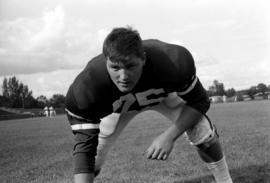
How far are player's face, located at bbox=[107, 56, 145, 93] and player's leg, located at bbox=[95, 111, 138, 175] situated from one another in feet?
3.53

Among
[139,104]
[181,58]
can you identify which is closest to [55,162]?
[139,104]

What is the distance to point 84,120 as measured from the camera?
3406 millimetres

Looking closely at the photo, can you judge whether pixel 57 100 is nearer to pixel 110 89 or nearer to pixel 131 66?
pixel 110 89

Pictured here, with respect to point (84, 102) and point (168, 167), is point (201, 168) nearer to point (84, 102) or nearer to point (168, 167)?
point (168, 167)

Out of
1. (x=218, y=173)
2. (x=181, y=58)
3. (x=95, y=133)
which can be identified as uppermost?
(x=181, y=58)

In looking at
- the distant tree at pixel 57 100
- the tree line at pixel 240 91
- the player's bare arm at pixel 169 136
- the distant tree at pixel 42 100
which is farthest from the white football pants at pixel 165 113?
the distant tree at pixel 42 100

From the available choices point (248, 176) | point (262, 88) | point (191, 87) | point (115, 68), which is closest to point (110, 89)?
point (115, 68)

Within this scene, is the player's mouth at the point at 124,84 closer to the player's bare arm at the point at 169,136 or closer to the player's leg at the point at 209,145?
the player's bare arm at the point at 169,136

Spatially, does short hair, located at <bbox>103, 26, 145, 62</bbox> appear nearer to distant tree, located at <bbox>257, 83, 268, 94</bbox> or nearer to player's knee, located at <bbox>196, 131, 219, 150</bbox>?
player's knee, located at <bbox>196, 131, 219, 150</bbox>

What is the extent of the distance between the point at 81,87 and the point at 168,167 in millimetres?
2967

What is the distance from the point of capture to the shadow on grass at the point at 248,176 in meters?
4.82

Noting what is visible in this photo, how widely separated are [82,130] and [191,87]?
1.00 metres

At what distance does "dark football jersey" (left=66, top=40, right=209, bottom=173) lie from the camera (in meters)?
3.20

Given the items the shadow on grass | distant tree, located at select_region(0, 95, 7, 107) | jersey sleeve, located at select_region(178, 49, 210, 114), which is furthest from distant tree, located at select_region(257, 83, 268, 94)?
jersey sleeve, located at select_region(178, 49, 210, 114)
